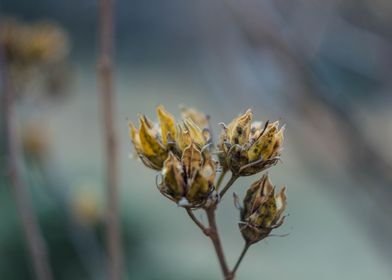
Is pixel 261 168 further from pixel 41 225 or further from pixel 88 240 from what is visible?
pixel 41 225

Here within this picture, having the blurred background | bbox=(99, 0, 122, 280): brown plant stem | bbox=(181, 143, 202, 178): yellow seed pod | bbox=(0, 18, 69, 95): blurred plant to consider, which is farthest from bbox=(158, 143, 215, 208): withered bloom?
bbox=(0, 18, 69, 95): blurred plant

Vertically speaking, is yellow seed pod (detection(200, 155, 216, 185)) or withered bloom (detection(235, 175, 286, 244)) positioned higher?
yellow seed pod (detection(200, 155, 216, 185))

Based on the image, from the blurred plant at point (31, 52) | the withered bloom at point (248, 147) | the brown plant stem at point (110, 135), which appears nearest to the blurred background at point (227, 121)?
the blurred plant at point (31, 52)

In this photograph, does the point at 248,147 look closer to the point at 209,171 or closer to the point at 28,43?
the point at 209,171

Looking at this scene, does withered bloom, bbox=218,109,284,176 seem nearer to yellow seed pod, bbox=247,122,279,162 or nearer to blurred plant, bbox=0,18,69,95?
yellow seed pod, bbox=247,122,279,162

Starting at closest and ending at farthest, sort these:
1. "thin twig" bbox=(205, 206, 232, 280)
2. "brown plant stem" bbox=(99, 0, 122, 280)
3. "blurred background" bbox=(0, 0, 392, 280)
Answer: "thin twig" bbox=(205, 206, 232, 280), "brown plant stem" bbox=(99, 0, 122, 280), "blurred background" bbox=(0, 0, 392, 280)

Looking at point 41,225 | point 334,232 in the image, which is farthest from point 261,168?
point 334,232

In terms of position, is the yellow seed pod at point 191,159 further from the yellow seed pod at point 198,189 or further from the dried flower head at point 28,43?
the dried flower head at point 28,43
